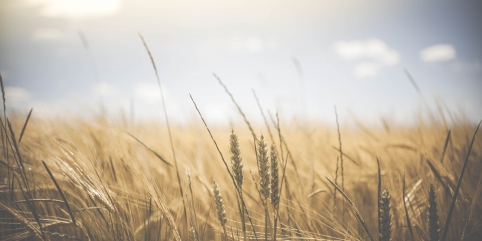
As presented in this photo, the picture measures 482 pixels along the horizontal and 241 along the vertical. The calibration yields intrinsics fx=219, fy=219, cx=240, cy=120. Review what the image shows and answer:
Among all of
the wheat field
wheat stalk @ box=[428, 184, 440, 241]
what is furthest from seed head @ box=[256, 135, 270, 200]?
wheat stalk @ box=[428, 184, 440, 241]

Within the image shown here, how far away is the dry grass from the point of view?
2.00 ft

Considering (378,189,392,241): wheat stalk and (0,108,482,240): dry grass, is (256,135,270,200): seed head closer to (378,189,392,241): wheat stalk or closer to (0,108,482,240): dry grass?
(0,108,482,240): dry grass

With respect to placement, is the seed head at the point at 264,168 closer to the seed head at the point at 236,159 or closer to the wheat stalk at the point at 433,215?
the seed head at the point at 236,159

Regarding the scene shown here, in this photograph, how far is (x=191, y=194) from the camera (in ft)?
1.81

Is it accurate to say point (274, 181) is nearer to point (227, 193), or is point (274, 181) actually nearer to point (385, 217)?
point (385, 217)

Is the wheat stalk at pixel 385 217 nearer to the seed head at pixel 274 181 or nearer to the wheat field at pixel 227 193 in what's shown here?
the wheat field at pixel 227 193

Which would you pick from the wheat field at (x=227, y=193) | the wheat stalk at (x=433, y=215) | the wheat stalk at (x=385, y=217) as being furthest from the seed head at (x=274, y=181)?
the wheat stalk at (x=433, y=215)

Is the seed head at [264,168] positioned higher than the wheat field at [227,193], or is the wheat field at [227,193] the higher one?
the seed head at [264,168]

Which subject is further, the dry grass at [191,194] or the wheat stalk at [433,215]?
the dry grass at [191,194]

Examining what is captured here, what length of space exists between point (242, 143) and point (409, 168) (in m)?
1.30

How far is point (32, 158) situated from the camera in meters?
0.88

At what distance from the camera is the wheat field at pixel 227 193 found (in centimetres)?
52

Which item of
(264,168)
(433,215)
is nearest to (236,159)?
(264,168)

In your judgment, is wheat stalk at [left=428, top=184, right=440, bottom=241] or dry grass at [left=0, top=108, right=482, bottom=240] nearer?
wheat stalk at [left=428, top=184, right=440, bottom=241]
